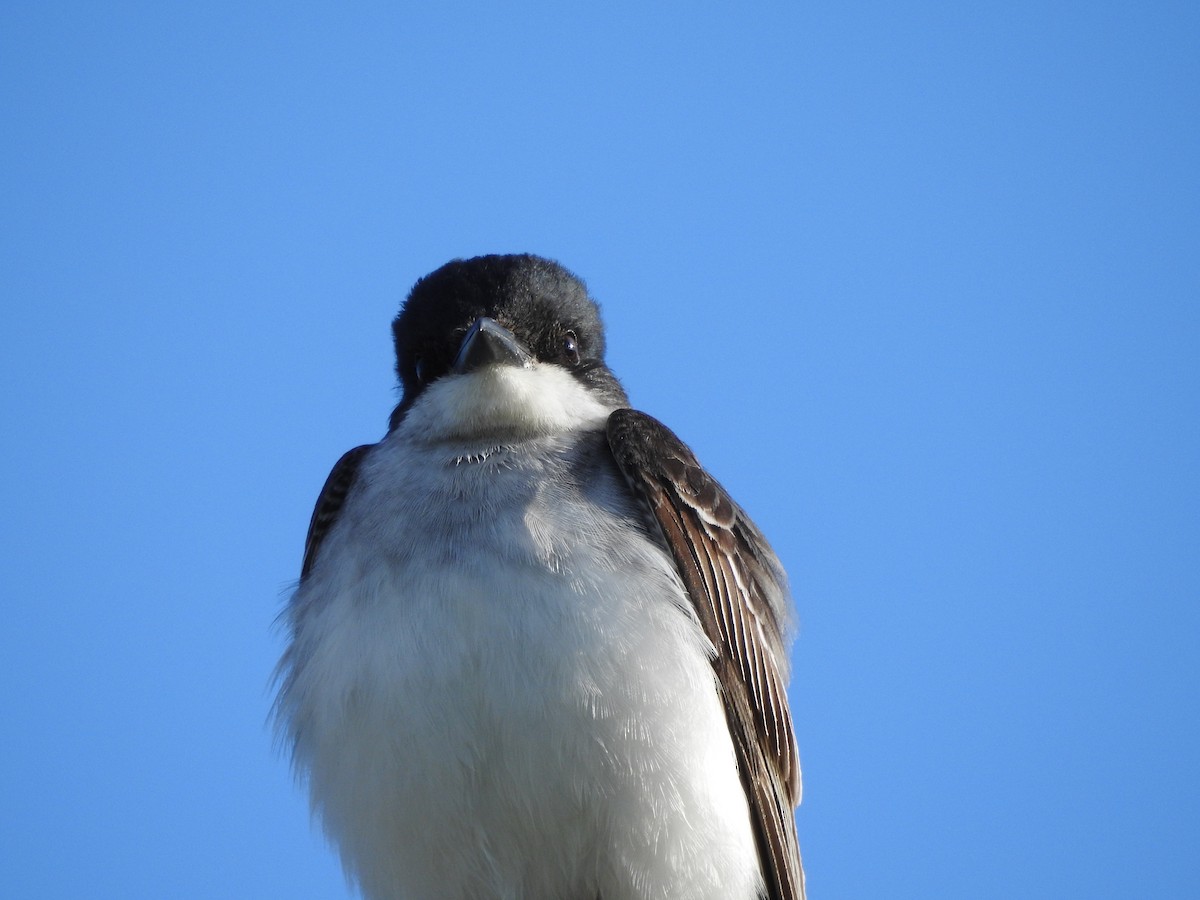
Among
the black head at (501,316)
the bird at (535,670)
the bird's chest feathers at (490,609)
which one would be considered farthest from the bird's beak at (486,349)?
the bird's chest feathers at (490,609)

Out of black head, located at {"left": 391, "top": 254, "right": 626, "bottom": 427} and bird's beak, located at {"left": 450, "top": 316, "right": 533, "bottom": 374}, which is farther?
black head, located at {"left": 391, "top": 254, "right": 626, "bottom": 427}

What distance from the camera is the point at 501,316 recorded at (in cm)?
598

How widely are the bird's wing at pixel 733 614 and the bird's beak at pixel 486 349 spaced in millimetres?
543

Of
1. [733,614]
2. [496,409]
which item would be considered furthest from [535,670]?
[496,409]

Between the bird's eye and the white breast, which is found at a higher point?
the bird's eye

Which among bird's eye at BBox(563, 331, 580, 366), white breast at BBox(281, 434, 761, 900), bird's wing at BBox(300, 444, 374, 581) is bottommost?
white breast at BBox(281, 434, 761, 900)

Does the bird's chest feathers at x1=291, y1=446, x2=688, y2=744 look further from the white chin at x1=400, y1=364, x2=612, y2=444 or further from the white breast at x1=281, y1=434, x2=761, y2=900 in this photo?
the white chin at x1=400, y1=364, x2=612, y2=444

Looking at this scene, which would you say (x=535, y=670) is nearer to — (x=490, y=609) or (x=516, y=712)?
(x=516, y=712)

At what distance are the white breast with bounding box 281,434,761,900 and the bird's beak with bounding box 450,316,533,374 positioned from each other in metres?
0.69

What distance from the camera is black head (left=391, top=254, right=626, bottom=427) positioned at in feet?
19.8

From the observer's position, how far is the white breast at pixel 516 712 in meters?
4.57

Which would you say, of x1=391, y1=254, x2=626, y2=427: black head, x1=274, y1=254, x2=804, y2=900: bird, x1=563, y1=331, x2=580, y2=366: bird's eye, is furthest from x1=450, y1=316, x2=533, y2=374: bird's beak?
x1=563, y1=331, x2=580, y2=366: bird's eye

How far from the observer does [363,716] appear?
4.66 m

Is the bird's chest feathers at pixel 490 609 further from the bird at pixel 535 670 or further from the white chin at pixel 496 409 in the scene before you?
the white chin at pixel 496 409
